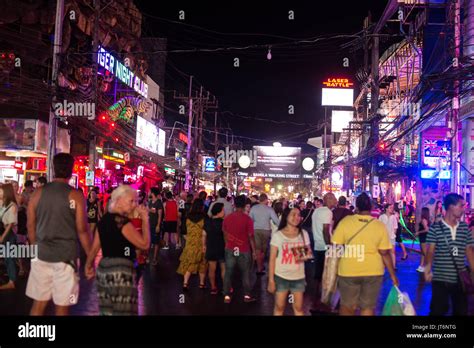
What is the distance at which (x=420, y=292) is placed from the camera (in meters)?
10.9

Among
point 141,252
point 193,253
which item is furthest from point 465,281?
point 193,253

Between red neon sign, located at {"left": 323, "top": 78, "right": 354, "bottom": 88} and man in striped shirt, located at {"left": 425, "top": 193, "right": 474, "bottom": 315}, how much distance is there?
243 feet

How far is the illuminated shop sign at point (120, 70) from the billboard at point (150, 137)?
7.35 feet

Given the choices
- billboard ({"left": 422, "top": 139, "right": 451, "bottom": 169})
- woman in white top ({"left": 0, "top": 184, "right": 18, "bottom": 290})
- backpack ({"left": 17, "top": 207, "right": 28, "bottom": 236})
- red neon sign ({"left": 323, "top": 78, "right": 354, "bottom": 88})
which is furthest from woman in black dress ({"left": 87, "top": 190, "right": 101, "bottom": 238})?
red neon sign ({"left": 323, "top": 78, "right": 354, "bottom": 88})

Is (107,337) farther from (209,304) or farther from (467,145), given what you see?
(467,145)

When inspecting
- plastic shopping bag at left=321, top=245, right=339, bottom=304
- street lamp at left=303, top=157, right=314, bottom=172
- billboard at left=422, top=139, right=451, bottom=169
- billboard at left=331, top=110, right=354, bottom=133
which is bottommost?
plastic shopping bag at left=321, top=245, right=339, bottom=304

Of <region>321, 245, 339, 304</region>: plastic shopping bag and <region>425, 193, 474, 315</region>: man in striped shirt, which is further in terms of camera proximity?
<region>321, 245, 339, 304</region>: plastic shopping bag

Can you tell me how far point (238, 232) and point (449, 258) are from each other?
419 centimetres

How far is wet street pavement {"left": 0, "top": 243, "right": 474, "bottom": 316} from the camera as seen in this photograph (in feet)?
27.9

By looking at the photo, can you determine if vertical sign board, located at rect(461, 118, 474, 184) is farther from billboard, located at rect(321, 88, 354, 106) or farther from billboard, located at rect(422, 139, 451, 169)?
billboard, located at rect(321, 88, 354, 106)

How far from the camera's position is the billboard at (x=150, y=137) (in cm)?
3709

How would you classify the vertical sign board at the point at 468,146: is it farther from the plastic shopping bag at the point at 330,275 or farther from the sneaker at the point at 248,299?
the plastic shopping bag at the point at 330,275

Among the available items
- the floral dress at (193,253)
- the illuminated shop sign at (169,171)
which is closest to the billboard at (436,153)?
the floral dress at (193,253)

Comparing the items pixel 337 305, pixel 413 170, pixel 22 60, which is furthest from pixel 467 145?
pixel 22 60
